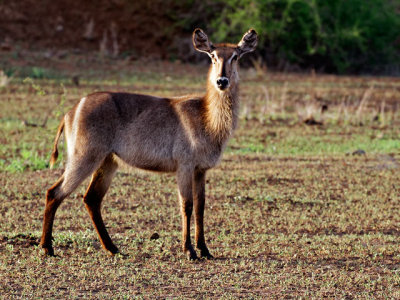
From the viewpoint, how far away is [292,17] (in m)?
23.8

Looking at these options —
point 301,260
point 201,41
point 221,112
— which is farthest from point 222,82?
point 301,260

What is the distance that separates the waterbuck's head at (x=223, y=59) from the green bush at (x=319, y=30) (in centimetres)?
1559

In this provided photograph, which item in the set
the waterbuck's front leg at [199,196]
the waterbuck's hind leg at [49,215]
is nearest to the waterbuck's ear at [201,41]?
the waterbuck's front leg at [199,196]

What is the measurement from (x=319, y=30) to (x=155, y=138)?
17655mm

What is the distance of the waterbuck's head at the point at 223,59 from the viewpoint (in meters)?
6.63

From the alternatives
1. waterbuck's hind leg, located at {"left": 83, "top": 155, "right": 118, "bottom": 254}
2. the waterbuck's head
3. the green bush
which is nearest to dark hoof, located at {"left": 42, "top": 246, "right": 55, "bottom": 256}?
waterbuck's hind leg, located at {"left": 83, "top": 155, "right": 118, "bottom": 254}

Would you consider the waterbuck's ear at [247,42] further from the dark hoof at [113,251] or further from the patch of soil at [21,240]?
the patch of soil at [21,240]

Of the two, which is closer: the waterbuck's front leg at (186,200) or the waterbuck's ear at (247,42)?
the waterbuck's front leg at (186,200)

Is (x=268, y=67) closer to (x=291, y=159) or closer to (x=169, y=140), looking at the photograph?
(x=291, y=159)

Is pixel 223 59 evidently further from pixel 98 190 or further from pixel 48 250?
pixel 48 250

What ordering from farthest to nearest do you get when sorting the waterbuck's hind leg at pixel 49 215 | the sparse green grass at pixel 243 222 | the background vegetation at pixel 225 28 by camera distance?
the background vegetation at pixel 225 28, the waterbuck's hind leg at pixel 49 215, the sparse green grass at pixel 243 222

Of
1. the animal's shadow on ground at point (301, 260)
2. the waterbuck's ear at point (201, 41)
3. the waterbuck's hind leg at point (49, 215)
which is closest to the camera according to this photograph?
the animal's shadow on ground at point (301, 260)

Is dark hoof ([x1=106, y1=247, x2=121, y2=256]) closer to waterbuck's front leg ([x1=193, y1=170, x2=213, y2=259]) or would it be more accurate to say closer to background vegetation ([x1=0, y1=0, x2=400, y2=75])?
waterbuck's front leg ([x1=193, y1=170, x2=213, y2=259])

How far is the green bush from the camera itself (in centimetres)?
2291
